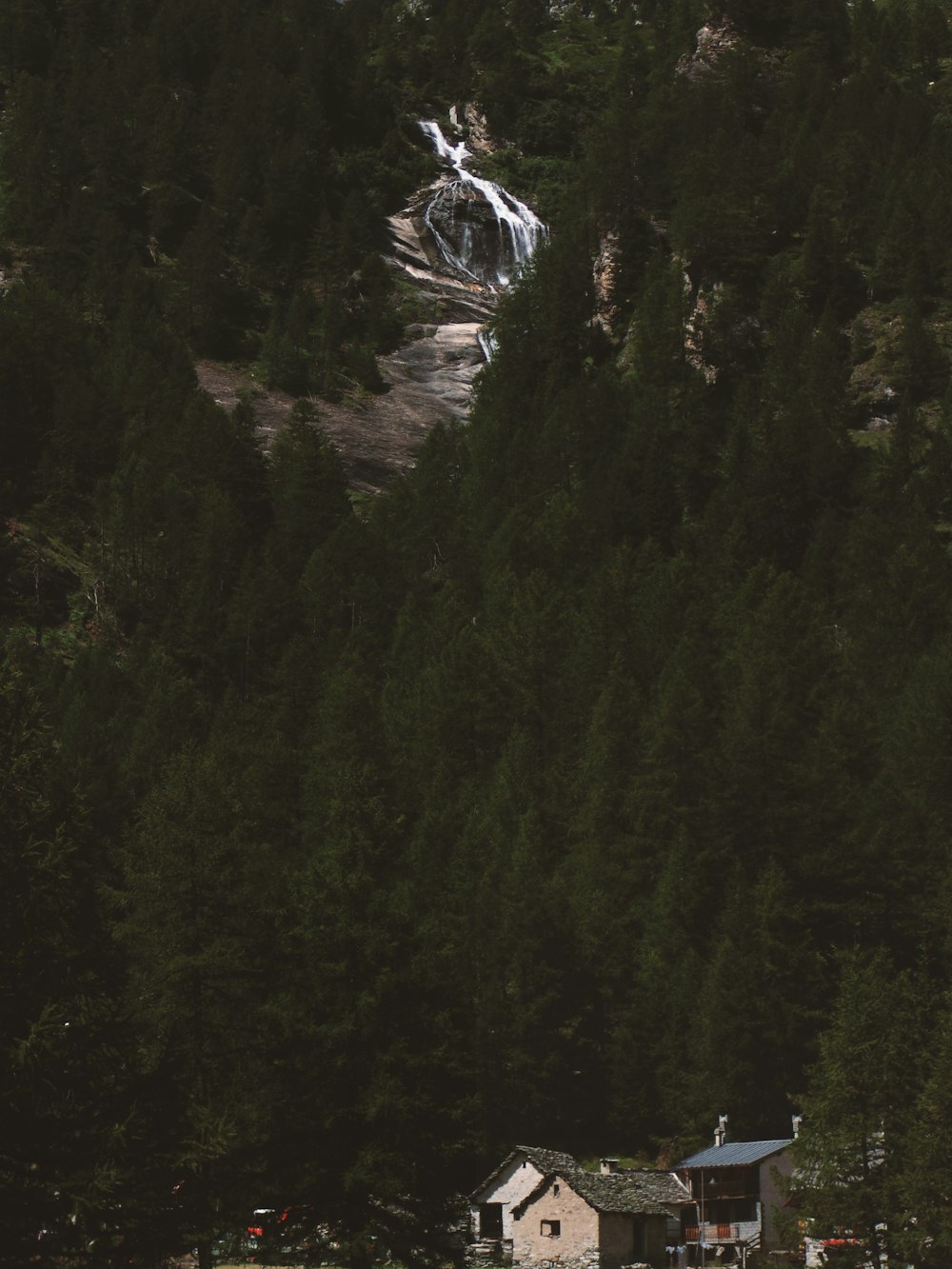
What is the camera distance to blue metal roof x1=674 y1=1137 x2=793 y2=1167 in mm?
65188

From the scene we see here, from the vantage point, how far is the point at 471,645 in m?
96.8

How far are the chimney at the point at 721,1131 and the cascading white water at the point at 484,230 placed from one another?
11718cm

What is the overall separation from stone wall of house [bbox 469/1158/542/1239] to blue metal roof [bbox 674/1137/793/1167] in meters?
6.08

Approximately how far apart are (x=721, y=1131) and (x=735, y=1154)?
1.63 meters

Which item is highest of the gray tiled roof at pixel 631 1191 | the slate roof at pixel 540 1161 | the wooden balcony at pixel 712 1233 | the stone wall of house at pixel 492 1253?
the slate roof at pixel 540 1161

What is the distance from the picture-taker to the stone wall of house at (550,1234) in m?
62.6

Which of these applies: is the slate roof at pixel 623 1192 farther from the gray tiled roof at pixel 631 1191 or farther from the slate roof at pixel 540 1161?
the slate roof at pixel 540 1161

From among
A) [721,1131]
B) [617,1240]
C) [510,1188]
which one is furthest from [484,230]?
[617,1240]

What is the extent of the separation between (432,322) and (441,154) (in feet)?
109

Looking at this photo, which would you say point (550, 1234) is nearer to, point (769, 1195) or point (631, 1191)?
point (631, 1191)

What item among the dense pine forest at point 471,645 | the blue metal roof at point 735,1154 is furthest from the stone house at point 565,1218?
the dense pine forest at point 471,645

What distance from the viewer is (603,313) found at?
146 metres

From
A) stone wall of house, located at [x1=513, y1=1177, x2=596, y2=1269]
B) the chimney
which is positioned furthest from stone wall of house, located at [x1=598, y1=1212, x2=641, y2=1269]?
the chimney

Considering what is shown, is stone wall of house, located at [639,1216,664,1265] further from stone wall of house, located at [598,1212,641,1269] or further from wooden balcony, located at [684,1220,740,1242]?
wooden balcony, located at [684,1220,740,1242]
